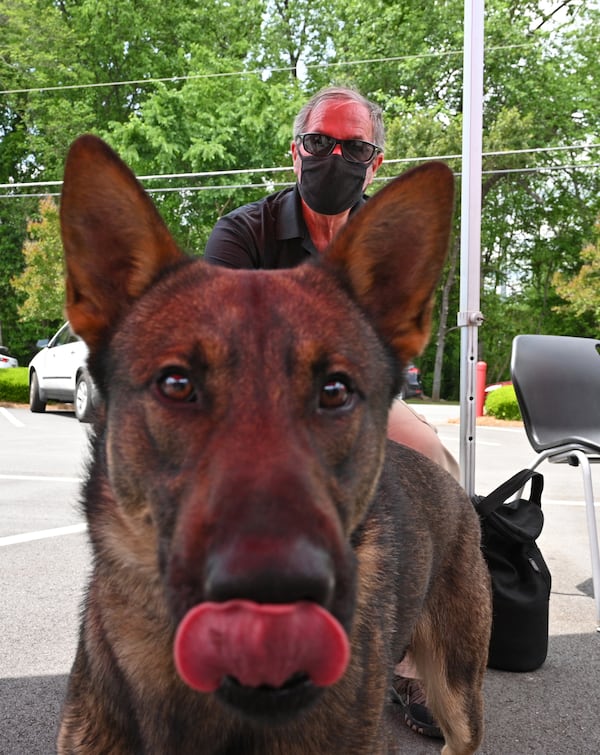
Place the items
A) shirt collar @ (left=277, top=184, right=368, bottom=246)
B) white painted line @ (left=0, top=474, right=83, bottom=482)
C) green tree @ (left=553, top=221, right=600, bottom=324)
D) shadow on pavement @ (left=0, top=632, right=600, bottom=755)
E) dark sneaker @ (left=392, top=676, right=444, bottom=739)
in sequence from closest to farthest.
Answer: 1. shadow on pavement @ (left=0, top=632, right=600, bottom=755)
2. dark sneaker @ (left=392, top=676, right=444, bottom=739)
3. shirt collar @ (left=277, top=184, right=368, bottom=246)
4. white painted line @ (left=0, top=474, right=83, bottom=482)
5. green tree @ (left=553, top=221, right=600, bottom=324)

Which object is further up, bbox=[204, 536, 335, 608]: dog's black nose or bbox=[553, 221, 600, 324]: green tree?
bbox=[553, 221, 600, 324]: green tree

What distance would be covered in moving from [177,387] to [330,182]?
2.32 m

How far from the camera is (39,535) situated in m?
Answer: 5.37

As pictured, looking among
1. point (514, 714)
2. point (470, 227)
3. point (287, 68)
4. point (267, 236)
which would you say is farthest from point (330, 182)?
point (287, 68)

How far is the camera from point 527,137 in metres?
26.3

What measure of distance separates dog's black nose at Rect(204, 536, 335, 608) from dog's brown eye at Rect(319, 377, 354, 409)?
501 millimetres

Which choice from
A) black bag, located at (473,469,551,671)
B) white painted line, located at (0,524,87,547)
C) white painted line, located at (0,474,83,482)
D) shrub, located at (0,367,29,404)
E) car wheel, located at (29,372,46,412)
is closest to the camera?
black bag, located at (473,469,551,671)

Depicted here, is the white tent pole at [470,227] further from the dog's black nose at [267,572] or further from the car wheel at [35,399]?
the car wheel at [35,399]

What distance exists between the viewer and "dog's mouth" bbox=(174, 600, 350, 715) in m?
1.18

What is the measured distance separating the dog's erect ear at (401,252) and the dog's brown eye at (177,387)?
67 centimetres

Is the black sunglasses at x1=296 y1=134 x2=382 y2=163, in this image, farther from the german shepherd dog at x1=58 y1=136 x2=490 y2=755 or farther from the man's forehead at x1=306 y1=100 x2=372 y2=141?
the german shepherd dog at x1=58 y1=136 x2=490 y2=755

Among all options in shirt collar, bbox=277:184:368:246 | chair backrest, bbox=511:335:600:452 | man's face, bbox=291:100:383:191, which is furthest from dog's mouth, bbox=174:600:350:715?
chair backrest, bbox=511:335:600:452

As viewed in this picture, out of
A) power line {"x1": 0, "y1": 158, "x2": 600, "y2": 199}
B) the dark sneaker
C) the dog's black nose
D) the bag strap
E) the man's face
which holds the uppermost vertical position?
power line {"x1": 0, "y1": 158, "x2": 600, "y2": 199}

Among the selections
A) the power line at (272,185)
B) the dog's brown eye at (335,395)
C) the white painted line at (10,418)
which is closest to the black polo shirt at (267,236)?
the dog's brown eye at (335,395)
